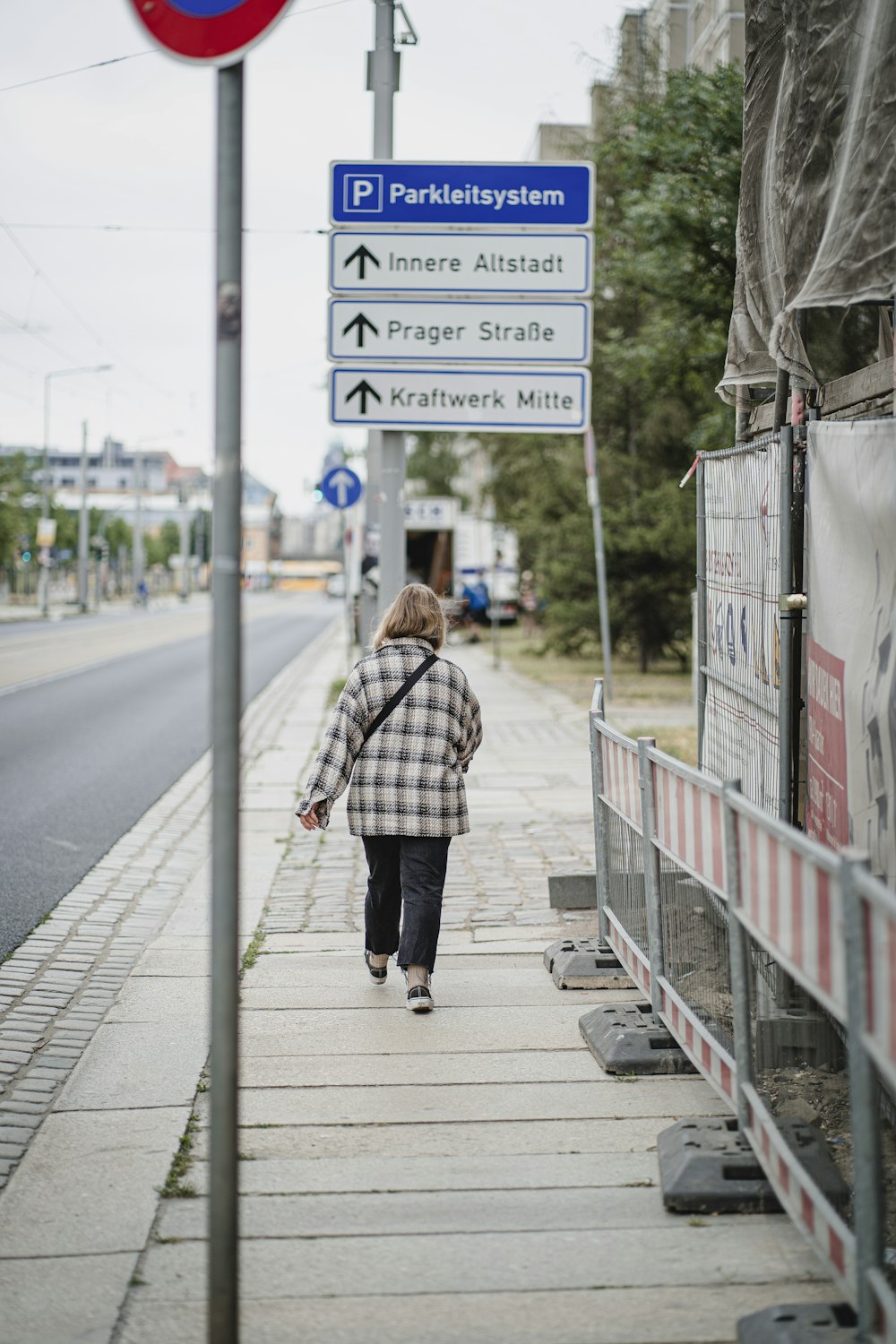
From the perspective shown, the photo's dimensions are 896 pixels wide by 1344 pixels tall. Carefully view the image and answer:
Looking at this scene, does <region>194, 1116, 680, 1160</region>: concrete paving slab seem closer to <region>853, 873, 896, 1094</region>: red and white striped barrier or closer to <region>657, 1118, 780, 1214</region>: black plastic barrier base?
<region>657, 1118, 780, 1214</region>: black plastic barrier base

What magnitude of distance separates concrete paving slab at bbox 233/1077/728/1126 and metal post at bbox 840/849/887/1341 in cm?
170

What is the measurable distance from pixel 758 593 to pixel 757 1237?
2.91 metres

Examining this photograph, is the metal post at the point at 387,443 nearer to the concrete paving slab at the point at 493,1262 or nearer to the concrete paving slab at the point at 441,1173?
the concrete paving slab at the point at 441,1173

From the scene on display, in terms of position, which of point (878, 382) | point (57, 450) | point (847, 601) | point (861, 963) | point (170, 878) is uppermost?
point (57, 450)

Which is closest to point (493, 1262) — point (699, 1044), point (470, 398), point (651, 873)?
point (699, 1044)

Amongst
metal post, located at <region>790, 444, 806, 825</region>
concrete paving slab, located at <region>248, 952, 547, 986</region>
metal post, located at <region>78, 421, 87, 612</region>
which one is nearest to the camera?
metal post, located at <region>790, 444, 806, 825</region>

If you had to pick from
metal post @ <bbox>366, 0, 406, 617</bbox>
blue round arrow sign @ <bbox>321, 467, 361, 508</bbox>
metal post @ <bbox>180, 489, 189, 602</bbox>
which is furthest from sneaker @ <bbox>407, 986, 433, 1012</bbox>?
metal post @ <bbox>180, 489, 189, 602</bbox>

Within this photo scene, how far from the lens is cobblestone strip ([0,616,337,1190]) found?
16.2 ft

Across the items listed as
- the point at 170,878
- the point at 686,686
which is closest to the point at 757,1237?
the point at 170,878

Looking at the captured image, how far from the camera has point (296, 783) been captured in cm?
1276

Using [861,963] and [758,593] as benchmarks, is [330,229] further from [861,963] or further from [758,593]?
[861,963]

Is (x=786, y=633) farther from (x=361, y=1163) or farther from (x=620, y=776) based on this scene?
(x=361, y=1163)

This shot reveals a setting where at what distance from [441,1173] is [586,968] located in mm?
2082

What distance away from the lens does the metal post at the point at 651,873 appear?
16.5 ft
